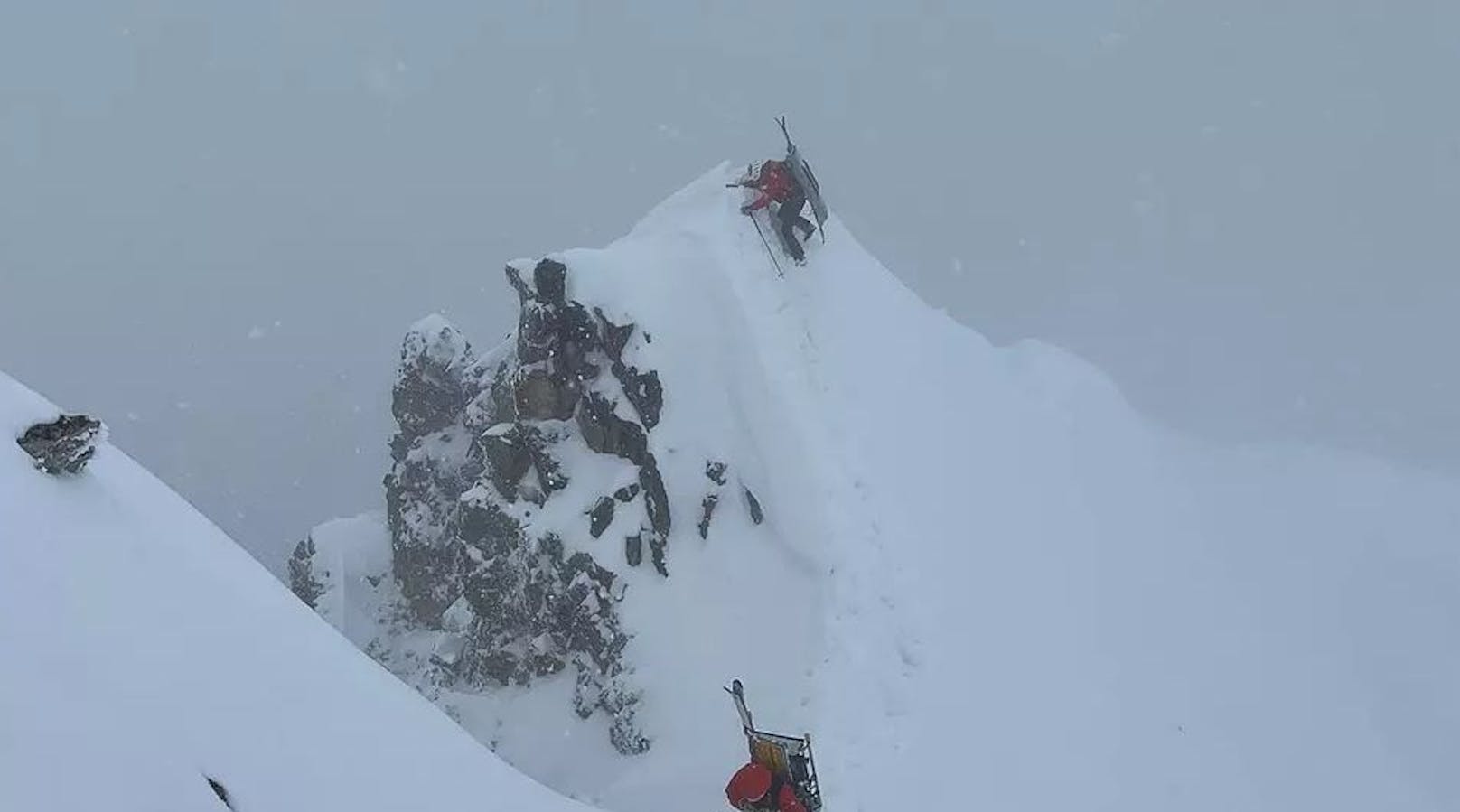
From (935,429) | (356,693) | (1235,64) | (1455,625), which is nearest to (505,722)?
(935,429)

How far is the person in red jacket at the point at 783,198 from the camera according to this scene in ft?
77.6

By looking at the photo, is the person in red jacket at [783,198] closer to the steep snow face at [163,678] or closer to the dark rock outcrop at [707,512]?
the dark rock outcrop at [707,512]

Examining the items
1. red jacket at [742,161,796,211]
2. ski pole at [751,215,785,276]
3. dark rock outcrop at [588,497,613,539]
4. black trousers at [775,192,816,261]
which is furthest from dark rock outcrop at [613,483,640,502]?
red jacket at [742,161,796,211]

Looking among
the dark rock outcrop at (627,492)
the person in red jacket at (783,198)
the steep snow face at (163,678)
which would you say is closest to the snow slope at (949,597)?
the person in red jacket at (783,198)

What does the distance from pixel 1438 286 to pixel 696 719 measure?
5519 centimetres

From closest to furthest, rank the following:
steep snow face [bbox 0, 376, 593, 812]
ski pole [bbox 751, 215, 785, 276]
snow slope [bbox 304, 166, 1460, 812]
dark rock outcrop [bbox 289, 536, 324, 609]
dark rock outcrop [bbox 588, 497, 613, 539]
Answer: steep snow face [bbox 0, 376, 593, 812] → snow slope [bbox 304, 166, 1460, 812] → dark rock outcrop [bbox 588, 497, 613, 539] → ski pole [bbox 751, 215, 785, 276] → dark rock outcrop [bbox 289, 536, 324, 609]

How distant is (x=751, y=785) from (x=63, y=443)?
24.0 feet

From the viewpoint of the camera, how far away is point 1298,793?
1806 centimetres

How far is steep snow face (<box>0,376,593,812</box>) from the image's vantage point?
7934mm

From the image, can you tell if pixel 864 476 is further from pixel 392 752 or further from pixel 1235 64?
pixel 1235 64

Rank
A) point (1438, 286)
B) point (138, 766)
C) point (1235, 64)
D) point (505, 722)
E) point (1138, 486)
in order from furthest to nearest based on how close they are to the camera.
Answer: point (1235, 64), point (1438, 286), point (1138, 486), point (505, 722), point (138, 766)

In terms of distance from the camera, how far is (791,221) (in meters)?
23.9

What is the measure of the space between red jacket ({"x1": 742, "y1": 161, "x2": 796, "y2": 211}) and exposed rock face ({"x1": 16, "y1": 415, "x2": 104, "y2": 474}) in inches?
620

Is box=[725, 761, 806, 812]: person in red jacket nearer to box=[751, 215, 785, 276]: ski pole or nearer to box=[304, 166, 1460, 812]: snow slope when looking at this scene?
box=[304, 166, 1460, 812]: snow slope
